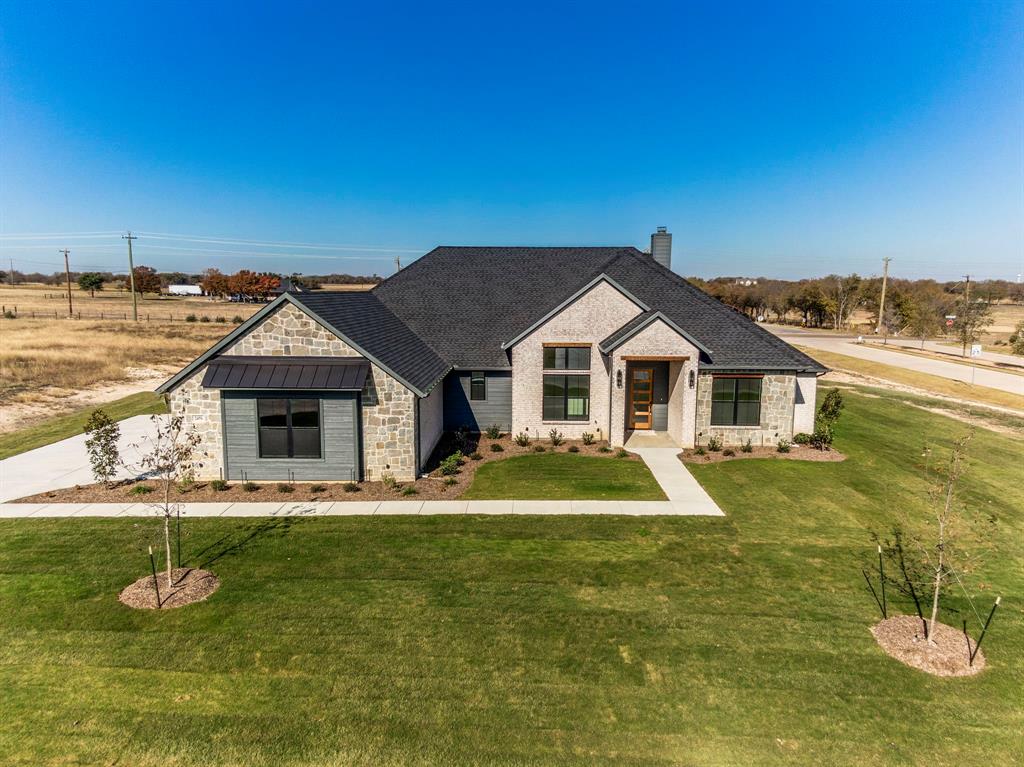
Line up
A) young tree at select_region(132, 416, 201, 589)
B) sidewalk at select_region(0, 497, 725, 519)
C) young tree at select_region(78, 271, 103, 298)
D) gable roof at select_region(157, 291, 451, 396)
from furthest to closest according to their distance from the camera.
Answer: young tree at select_region(78, 271, 103, 298), gable roof at select_region(157, 291, 451, 396), sidewalk at select_region(0, 497, 725, 519), young tree at select_region(132, 416, 201, 589)

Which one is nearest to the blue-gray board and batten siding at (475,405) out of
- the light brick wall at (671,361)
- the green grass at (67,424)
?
the light brick wall at (671,361)

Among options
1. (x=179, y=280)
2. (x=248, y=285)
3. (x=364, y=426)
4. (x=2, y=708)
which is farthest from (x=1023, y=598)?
(x=179, y=280)

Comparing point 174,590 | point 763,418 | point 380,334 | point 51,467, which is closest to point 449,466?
point 380,334

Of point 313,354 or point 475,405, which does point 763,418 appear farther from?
point 313,354

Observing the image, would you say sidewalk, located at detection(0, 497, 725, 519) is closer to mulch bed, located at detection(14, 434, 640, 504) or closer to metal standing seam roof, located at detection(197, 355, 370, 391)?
mulch bed, located at detection(14, 434, 640, 504)

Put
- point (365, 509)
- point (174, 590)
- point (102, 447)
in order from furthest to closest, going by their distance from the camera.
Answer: point (102, 447), point (365, 509), point (174, 590)

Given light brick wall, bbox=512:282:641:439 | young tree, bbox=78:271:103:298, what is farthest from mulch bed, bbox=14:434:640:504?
young tree, bbox=78:271:103:298
